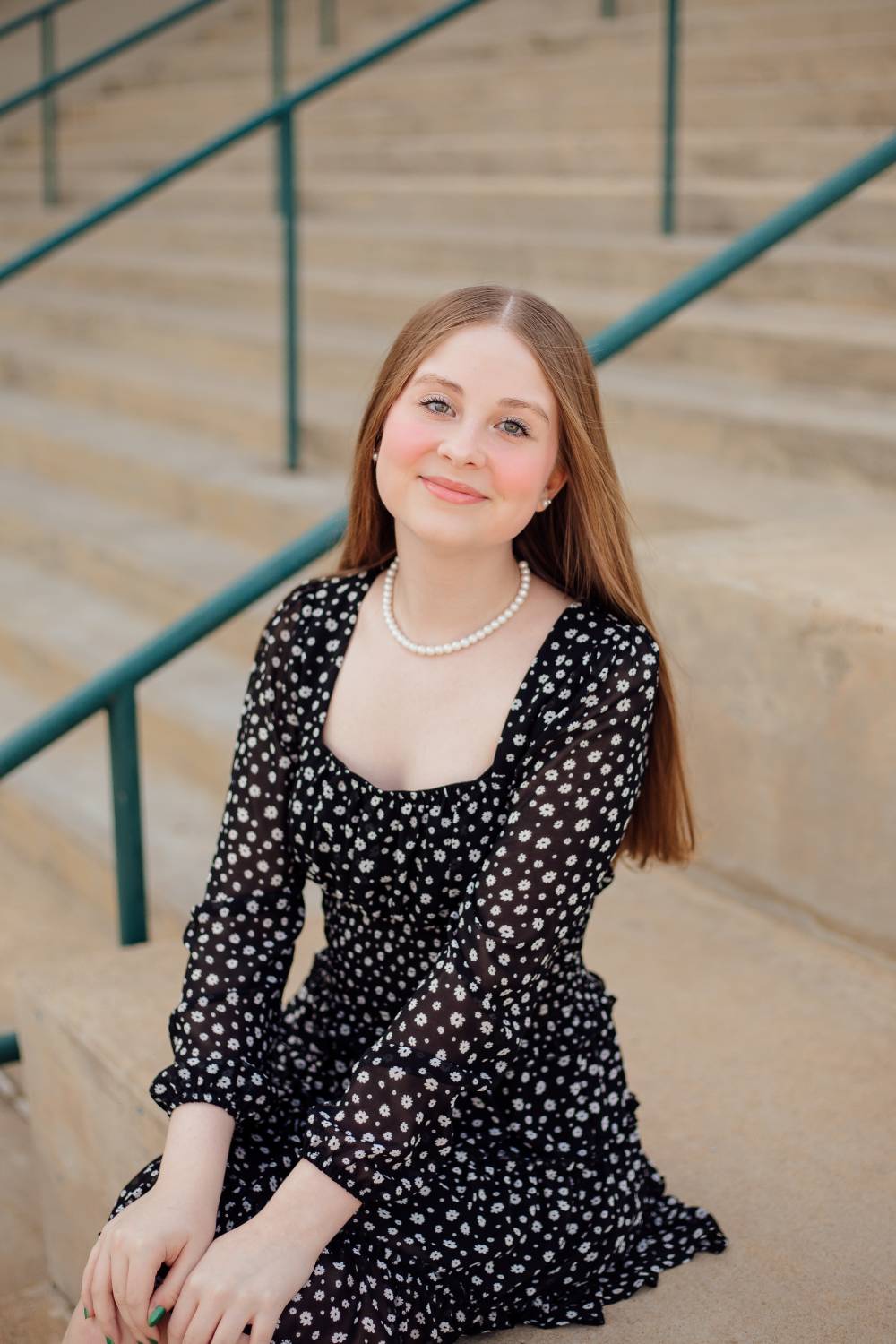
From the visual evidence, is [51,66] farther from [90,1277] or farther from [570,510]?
[90,1277]

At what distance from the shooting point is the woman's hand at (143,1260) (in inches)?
58.6

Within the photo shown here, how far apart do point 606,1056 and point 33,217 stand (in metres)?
5.69

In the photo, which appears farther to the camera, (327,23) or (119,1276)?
(327,23)

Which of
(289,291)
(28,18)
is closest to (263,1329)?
(289,291)

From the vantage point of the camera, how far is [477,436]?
1.65 metres

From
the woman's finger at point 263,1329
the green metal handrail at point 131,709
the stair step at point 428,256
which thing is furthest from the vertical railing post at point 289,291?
the woman's finger at point 263,1329

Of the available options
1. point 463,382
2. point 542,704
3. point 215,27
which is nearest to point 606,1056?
point 542,704

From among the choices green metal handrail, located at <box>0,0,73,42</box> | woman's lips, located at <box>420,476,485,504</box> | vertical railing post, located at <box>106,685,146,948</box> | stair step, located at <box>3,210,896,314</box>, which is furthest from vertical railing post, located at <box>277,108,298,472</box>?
woman's lips, located at <box>420,476,485,504</box>

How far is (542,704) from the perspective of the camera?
170 cm

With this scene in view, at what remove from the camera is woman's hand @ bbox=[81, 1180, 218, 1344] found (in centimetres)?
149

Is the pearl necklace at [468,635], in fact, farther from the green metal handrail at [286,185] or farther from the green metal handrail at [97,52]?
the green metal handrail at [97,52]

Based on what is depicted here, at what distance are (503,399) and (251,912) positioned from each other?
614 mm

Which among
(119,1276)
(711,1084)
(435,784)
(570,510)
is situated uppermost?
(570,510)

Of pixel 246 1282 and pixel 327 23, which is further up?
pixel 327 23
